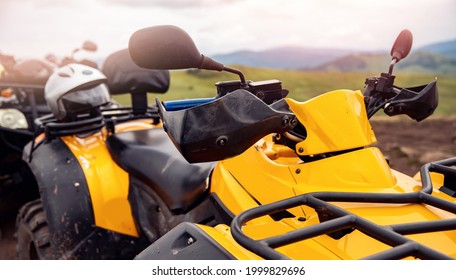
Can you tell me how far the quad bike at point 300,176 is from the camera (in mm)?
947

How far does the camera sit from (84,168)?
2047 mm

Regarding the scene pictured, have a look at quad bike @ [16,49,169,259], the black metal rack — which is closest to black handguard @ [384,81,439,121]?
quad bike @ [16,49,169,259]

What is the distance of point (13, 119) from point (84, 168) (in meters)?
1.75

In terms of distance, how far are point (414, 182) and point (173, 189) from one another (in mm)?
822

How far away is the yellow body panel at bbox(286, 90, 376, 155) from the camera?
114cm

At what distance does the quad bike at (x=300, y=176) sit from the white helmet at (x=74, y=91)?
41.3 inches

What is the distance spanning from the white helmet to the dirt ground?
60.0 inches

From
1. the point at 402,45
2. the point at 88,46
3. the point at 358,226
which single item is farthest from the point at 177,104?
the point at 88,46

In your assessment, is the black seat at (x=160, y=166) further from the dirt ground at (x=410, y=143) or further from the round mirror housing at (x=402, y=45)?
the dirt ground at (x=410, y=143)

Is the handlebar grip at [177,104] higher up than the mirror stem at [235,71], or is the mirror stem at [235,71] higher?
the mirror stem at [235,71]

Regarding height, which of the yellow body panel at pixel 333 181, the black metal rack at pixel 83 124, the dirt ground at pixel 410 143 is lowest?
the dirt ground at pixel 410 143

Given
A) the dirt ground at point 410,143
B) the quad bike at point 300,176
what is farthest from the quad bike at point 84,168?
the dirt ground at point 410,143
